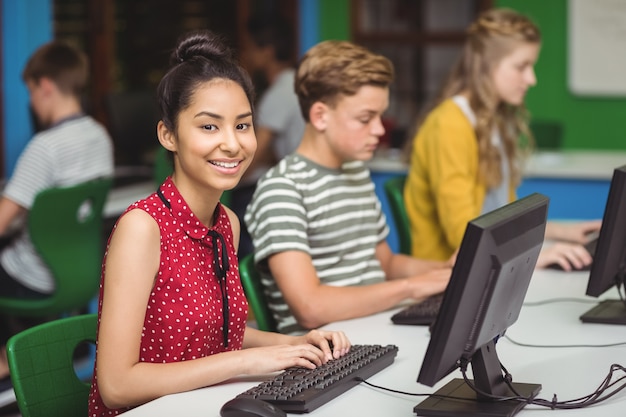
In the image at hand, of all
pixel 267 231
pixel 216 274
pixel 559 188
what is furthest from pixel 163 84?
pixel 559 188

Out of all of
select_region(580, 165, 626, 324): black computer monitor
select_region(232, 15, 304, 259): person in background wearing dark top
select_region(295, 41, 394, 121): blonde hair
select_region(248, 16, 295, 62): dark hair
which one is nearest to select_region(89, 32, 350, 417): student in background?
select_region(295, 41, 394, 121): blonde hair

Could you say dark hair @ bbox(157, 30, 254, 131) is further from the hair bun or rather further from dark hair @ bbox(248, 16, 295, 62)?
dark hair @ bbox(248, 16, 295, 62)

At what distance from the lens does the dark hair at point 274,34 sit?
507cm

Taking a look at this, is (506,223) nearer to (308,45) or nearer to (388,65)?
(388,65)

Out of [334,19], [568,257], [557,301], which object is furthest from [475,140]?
[334,19]

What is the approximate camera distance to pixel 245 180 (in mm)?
5172

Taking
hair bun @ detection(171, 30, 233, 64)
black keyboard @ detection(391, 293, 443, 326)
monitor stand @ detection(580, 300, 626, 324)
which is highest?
hair bun @ detection(171, 30, 233, 64)

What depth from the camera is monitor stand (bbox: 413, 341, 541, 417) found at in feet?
5.19

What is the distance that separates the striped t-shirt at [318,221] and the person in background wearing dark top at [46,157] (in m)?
1.54

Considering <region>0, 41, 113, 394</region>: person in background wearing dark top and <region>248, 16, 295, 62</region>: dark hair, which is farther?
<region>248, 16, 295, 62</region>: dark hair

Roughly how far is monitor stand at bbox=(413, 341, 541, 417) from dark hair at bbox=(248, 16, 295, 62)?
3.58 meters

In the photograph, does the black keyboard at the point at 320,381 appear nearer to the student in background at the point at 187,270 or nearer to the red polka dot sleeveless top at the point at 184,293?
the student in background at the point at 187,270

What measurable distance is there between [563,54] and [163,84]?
4950 millimetres

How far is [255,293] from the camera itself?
2322 millimetres
